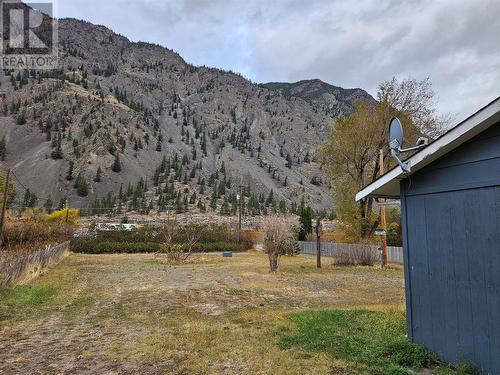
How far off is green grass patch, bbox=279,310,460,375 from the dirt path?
42cm

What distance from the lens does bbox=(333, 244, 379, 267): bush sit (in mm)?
22125

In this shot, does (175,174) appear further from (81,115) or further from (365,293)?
(365,293)

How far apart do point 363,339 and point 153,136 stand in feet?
314

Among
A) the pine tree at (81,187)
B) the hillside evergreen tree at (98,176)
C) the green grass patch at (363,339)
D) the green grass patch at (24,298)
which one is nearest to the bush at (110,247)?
the green grass patch at (24,298)

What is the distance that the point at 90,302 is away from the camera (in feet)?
34.7

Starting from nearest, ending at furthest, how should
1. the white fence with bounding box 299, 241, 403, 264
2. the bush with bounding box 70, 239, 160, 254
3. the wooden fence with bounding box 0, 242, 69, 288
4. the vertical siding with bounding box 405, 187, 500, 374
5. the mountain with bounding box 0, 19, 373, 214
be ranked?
the vertical siding with bounding box 405, 187, 500, 374 → the wooden fence with bounding box 0, 242, 69, 288 → the white fence with bounding box 299, 241, 403, 264 → the bush with bounding box 70, 239, 160, 254 → the mountain with bounding box 0, 19, 373, 214

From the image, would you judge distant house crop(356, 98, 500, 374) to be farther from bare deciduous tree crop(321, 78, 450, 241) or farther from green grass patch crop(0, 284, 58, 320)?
bare deciduous tree crop(321, 78, 450, 241)

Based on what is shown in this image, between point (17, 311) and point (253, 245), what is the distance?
30307 mm

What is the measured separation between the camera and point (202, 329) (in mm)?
7375

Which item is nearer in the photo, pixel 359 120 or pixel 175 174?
pixel 359 120

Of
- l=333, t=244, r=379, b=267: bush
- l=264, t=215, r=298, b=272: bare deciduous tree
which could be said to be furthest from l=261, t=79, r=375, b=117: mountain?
l=264, t=215, r=298, b=272: bare deciduous tree

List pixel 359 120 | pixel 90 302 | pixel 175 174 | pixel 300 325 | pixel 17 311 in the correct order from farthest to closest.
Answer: pixel 175 174, pixel 359 120, pixel 90 302, pixel 17 311, pixel 300 325

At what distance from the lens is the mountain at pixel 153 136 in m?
75.4

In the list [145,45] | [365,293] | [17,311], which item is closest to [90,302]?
[17,311]
